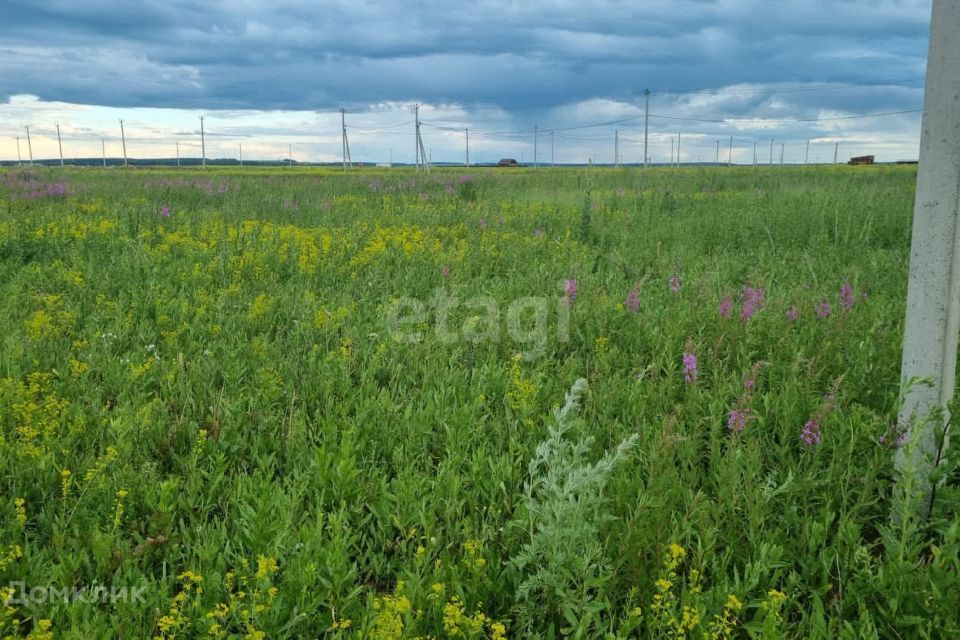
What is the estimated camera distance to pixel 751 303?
4.82 metres

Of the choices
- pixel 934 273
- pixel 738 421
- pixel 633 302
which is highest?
pixel 934 273

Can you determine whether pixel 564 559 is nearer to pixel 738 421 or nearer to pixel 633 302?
pixel 738 421

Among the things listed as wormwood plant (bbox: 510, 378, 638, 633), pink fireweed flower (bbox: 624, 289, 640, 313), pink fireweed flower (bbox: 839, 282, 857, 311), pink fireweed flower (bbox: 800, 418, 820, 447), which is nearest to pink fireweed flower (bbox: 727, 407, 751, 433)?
pink fireweed flower (bbox: 800, 418, 820, 447)

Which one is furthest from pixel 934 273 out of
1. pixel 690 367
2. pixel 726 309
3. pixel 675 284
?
pixel 675 284

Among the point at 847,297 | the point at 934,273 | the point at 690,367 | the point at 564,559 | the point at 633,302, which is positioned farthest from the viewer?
the point at 633,302

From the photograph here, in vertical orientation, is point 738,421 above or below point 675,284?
below

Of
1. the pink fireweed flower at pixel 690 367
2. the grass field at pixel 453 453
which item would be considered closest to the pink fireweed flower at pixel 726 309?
the grass field at pixel 453 453

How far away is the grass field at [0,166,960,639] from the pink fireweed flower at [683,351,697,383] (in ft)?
0.06

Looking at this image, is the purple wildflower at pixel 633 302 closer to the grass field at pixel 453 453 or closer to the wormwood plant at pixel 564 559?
the grass field at pixel 453 453

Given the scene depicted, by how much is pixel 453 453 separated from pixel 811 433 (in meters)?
1.65

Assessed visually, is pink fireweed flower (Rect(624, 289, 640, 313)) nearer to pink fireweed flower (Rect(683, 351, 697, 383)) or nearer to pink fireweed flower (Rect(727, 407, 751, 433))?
pink fireweed flower (Rect(683, 351, 697, 383))

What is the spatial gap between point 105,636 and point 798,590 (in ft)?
7.54

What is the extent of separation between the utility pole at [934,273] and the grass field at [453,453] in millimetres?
223

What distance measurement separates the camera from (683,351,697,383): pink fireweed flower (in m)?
3.78
